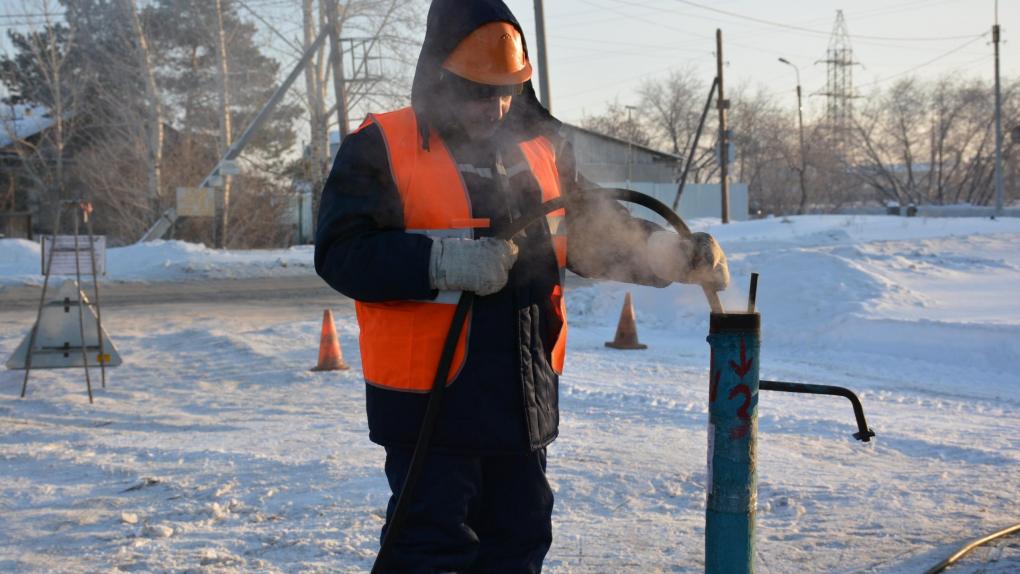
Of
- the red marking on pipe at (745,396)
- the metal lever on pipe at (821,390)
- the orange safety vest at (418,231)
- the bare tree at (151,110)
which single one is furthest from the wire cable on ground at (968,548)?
the bare tree at (151,110)

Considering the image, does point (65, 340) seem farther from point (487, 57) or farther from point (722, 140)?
point (722, 140)

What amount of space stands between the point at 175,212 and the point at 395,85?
768 cm

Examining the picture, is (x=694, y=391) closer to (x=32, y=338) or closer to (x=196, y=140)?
(x=32, y=338)

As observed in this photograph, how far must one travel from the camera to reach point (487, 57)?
2268 millimetres

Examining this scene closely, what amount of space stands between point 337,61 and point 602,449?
21502 mm

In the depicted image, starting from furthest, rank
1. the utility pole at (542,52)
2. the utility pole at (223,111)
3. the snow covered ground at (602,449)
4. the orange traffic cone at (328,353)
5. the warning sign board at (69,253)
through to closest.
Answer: the utility pole at (223,111) < the utility pole at (542,52) < the orange traffic cone at (328,353) < the warning sign board at (69,253) < the snow covered ground at (602,449)

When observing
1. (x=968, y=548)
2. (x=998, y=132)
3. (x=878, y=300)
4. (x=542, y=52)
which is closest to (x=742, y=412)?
(x=968, y=548)

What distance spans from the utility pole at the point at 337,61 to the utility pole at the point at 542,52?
8.48m

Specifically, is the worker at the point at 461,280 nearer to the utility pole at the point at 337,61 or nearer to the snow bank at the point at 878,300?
the snow bank at the point at 878,300

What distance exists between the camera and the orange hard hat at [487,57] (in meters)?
2.26

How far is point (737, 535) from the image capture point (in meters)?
2.15

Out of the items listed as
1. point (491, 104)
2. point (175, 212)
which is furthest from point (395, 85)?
point (491, 104)

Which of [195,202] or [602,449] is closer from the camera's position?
[602,449]

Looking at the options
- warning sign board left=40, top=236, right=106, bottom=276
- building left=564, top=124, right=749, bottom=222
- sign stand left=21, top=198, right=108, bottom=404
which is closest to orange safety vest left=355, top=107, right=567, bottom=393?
sign stand left=21, top=198, right=108, bottom=404
